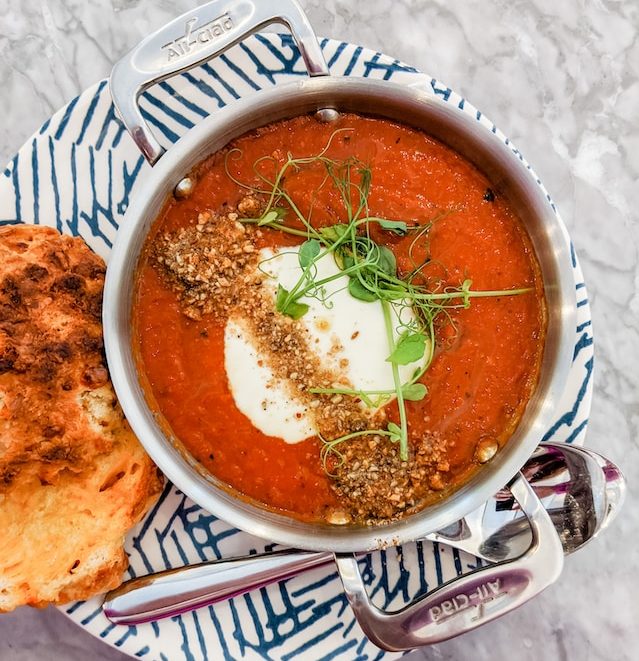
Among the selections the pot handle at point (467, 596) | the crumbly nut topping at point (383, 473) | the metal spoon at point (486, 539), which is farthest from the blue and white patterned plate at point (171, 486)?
the crumbly nut topping at point (383, 473)

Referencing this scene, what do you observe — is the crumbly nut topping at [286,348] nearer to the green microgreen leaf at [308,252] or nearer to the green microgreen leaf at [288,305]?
the green microgreen leaf at [288,305]

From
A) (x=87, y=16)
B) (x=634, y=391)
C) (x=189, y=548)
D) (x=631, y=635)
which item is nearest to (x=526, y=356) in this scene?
(x=634, y=391)

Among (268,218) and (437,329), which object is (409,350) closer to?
(437,329)

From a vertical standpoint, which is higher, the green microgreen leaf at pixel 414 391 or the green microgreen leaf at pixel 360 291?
the green microgreen leaf at pixel 360 291

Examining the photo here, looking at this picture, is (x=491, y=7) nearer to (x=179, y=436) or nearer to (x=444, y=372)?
(x=444, y=372)

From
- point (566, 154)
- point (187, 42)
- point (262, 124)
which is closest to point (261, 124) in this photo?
point (262, 124)

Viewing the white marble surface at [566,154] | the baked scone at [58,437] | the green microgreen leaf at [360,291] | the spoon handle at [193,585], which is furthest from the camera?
the white marble surface at [566,154]

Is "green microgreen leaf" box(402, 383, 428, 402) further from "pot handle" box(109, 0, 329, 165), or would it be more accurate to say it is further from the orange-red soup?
"pot handle" box(109, 0, 329, 165)
